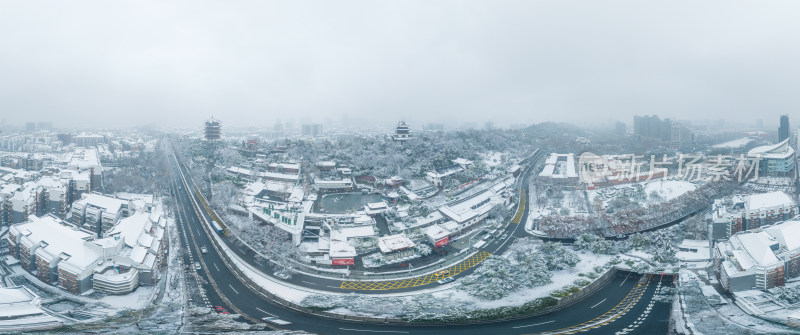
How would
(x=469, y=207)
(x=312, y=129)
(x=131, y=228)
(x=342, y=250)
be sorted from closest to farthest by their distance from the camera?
1. (x=131, y=228)
2. (x=342, y=250)
3. (x=469, y=207)
4. (x=312, y=129)

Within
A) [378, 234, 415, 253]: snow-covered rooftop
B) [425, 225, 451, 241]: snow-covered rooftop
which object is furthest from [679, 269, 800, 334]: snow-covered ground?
[378, 234, 415, 253]: snow-covered rooftop

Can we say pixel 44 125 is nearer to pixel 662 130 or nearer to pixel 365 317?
pixel 365 317

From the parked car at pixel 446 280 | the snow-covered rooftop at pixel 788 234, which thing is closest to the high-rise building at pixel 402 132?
the parked car at pixel 446 280

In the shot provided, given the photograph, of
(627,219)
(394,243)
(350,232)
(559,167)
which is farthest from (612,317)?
(559,167)

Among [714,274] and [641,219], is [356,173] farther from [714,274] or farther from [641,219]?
[714,274]

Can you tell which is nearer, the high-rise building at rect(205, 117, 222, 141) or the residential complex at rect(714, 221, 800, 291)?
the residential complex at rect(714, 221, 800, 291)

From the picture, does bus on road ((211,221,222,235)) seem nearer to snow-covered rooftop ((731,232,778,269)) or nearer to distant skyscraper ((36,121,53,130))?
snow-covered rooftop ((731,232,778,269))

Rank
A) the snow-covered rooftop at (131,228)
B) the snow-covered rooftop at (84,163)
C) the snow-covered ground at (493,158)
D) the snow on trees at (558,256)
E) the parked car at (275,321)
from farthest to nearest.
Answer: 1. the snow-covered ground at (493,158)
2. the snow-covered rooftop at (84,163)
3. the snow on trees at (558,256)
4. the snow-covered rooftop at (131,228)
5. the parked car at (275,321)

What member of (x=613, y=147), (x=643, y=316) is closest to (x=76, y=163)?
(x=643, y=316)

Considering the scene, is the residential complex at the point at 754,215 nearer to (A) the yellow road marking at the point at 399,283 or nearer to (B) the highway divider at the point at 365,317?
(B) the highway divider at the point at 365,317

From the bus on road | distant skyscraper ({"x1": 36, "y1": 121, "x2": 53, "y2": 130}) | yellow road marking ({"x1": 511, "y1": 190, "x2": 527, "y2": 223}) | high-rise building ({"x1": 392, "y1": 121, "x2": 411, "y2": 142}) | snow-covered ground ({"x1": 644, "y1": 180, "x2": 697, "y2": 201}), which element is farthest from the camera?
distant skyscraper ({"x1": 36, "y1": 121, "x2": 53, "y2": 130})

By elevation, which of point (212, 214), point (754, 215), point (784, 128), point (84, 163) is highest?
point (784, 128)
